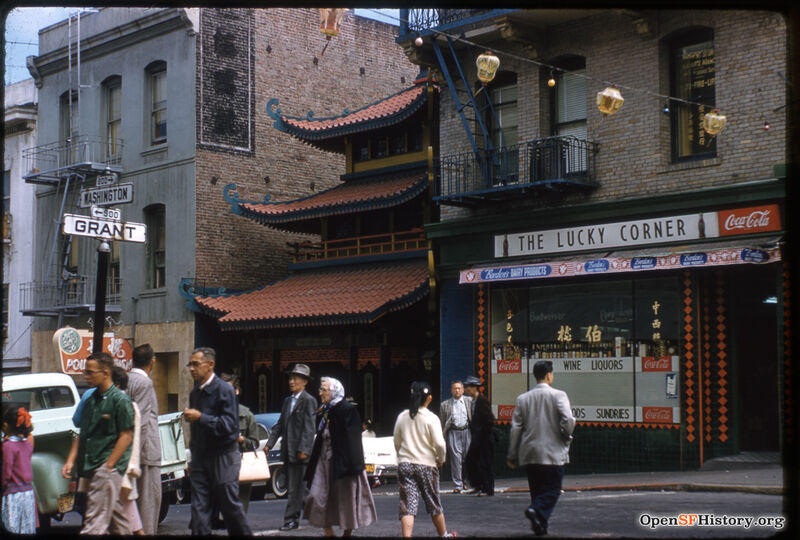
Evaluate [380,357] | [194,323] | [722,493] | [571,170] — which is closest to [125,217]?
[194,323]

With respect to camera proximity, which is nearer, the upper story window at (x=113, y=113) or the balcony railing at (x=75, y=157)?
the balcony railing at (x=75, y=157)

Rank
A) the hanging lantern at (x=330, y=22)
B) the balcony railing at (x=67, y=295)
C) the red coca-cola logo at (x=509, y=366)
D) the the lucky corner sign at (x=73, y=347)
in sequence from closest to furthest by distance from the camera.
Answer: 1. the hanging lantern at (x=330, y=22)
2. the red coca-cola logo at (x=509, y=366)
3. the the lucky corner sign at (x=73, y=347)
4. the balcony railing at (x=67, y=295)

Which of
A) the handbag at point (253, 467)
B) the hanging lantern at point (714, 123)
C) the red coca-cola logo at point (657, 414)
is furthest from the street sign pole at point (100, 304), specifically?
the hanging lantern at point (714, 123)

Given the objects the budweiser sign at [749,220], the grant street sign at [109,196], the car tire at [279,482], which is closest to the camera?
the grant street sign at [109,196]

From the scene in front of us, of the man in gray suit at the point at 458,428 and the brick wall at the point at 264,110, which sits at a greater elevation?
the brick wall at the point at 264,110

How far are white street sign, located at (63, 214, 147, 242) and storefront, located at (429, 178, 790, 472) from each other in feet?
25.3

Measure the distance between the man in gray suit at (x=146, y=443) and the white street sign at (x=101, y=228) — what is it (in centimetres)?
404

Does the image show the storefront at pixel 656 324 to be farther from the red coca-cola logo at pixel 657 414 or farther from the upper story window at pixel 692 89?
the upper story window at pixel 692 89

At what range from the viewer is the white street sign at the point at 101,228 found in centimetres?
1542

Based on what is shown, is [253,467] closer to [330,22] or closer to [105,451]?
[105,451]

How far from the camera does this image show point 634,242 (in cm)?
1922

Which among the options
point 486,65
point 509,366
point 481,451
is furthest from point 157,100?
point 481,451

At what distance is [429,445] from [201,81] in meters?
20.4

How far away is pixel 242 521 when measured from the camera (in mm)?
10625
